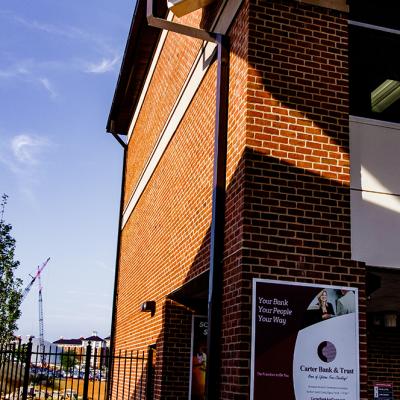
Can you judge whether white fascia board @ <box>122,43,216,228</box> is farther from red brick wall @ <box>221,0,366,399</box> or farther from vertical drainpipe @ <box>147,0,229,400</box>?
red brick wall @ <box>221,0,366,399</box>

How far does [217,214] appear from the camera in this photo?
684 cm

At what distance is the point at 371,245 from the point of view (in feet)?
22.4

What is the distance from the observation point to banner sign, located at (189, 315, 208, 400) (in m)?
9.41

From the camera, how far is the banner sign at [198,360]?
30.9 feet

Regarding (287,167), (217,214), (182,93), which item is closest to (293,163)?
(287,167)

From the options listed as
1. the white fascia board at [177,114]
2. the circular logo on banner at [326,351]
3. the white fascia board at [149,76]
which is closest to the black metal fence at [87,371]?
the white fascia board at [177,114]

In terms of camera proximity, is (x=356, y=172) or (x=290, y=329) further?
(x=356, y=172)

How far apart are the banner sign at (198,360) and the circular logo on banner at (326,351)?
373cm

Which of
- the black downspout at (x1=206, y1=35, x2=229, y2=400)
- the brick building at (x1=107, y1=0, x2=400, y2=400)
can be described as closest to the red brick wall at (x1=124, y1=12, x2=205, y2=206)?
the brick building at (x1=107, y1=0, x2=400, y2=400)

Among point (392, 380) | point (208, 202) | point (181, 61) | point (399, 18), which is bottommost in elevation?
point (392, 380)

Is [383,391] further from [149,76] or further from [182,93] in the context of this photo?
[149,76]

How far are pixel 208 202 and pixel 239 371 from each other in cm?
278

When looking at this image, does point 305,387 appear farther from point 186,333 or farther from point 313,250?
point 186,333

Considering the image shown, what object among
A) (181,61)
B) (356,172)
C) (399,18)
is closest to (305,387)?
(356,172)
